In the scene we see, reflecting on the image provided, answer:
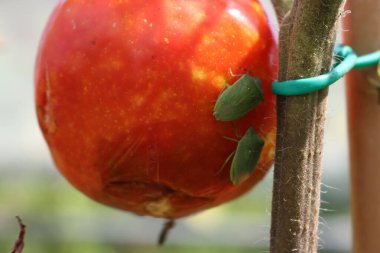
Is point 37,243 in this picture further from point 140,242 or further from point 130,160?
point 130,160

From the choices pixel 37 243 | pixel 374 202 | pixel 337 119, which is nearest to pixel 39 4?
pixel 37 243

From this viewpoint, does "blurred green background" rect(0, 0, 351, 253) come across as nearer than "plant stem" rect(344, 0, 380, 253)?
No

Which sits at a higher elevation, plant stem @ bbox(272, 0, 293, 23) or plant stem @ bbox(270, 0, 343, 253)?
plant stem @ bbox(272, 0, 293, 23)

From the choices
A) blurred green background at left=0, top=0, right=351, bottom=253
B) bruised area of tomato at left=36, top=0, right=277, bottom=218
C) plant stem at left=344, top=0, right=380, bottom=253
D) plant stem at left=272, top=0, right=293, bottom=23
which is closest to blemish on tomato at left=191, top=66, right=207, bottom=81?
bruised area of tomato at left=36, top=0, right=277, bottom=218

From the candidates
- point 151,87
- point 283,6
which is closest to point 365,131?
point 283,6

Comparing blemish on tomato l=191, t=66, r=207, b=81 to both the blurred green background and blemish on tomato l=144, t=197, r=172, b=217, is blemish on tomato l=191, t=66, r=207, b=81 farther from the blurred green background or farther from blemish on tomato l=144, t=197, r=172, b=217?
the blurred green background

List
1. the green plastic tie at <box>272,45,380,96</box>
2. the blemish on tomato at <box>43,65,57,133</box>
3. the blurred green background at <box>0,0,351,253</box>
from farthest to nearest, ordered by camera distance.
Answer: the blurred green background at <box>0,0,351,253</box> → the blemish on tomato at <box>43,65,57,133</box> → the green plastic tie at <box>272,45,380,96</box>

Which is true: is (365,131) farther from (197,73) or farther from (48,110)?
(48,110)
